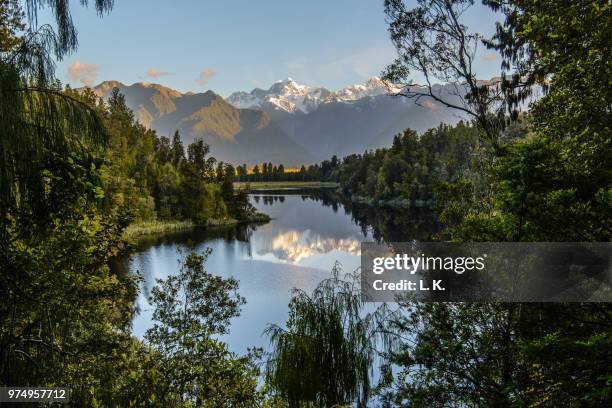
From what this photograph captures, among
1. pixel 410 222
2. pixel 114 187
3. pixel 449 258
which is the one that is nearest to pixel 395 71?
pixel 449 258

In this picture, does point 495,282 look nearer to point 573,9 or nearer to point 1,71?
point 573,9

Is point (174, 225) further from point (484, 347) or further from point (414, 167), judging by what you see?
point (484, 347)

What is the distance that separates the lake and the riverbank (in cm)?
217

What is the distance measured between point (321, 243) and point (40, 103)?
139 feet

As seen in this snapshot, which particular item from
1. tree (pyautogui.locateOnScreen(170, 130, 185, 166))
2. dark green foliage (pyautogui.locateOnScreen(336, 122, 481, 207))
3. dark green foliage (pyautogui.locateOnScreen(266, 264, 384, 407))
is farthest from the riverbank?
dark green foliage (pyautogui.locateOnScreen(266, 264, 384, 407))

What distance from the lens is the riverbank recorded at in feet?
158

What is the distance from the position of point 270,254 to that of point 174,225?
19.8 meters

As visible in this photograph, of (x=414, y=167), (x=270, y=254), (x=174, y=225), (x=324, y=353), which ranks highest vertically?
(x=414, y=167)

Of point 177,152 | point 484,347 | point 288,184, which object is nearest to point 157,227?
point 177,152

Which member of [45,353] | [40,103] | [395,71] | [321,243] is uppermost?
[395,71]

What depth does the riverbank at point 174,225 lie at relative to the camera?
4823 cm

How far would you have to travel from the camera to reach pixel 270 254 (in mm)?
38750

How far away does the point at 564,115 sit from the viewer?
6.06m

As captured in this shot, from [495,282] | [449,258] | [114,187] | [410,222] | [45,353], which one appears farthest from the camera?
Result: [410,222]
